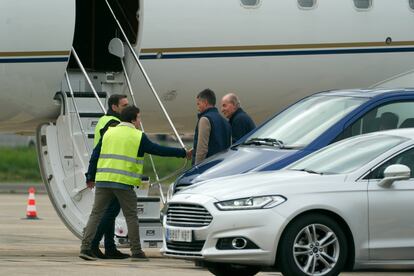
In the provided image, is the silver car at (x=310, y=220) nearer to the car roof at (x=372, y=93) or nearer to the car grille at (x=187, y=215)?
the car grille at (x=187, y=215)

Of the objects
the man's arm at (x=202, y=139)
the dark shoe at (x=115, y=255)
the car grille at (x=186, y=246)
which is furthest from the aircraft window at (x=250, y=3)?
the car grille at (x=186, y=246)

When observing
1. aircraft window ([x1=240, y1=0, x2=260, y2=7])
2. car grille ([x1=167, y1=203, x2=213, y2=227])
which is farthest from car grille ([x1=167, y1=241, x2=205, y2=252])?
aircraft window ([x1=240, y1=0, x2=260, y2=7])

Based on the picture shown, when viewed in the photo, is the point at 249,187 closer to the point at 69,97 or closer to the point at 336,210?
the point at 336,210

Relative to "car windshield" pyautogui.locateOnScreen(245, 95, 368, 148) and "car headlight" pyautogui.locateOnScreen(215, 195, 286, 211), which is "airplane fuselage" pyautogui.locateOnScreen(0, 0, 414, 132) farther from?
"car headlight" pyautogui.locateOnScreen(215, 195, 286, 211)

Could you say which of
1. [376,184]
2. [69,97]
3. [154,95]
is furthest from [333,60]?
[376,184]

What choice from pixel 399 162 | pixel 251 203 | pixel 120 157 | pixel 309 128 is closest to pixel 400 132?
pixel 399 162

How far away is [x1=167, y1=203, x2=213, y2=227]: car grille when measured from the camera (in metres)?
12.6

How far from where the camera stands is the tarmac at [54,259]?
1375 centimetres

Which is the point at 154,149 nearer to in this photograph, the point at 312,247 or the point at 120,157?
the point at 120,157

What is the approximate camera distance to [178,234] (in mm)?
12883

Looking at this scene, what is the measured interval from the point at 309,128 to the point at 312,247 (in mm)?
2435

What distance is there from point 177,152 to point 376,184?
11.3ft

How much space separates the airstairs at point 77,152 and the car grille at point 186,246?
3.16m

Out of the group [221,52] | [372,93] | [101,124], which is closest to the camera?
[372,93]
